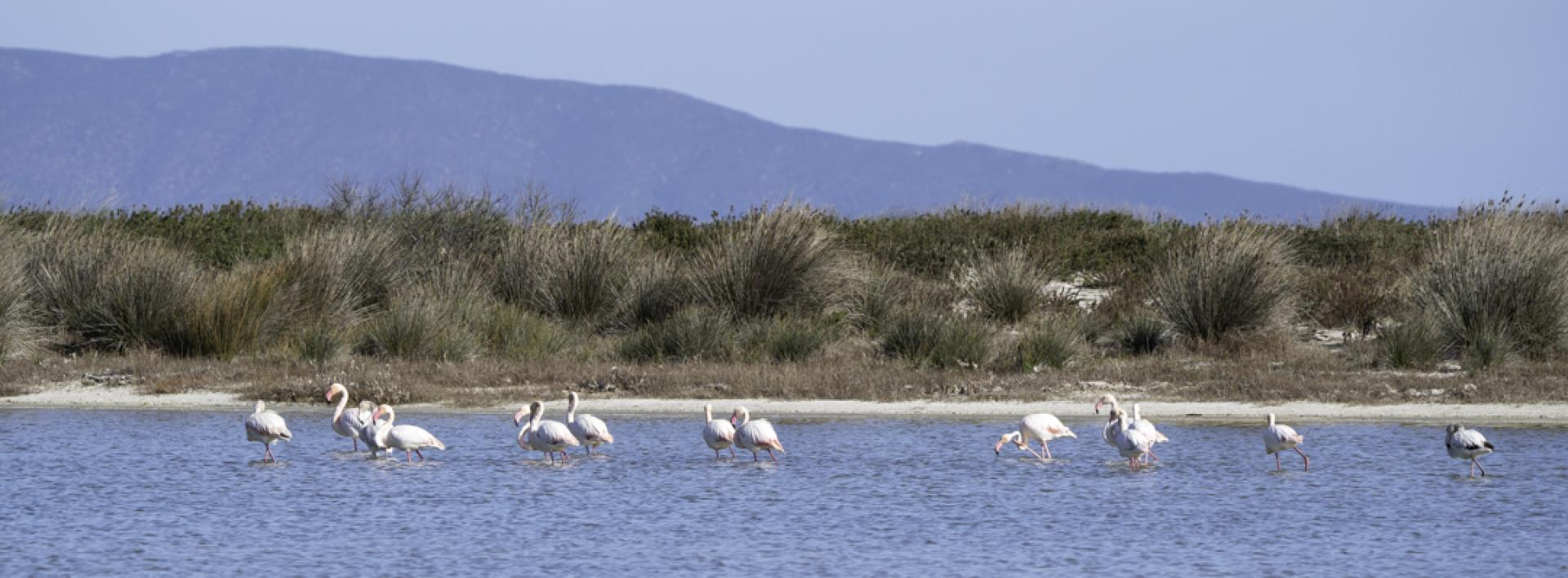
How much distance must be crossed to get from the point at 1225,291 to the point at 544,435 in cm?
866

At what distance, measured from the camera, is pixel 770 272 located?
2067 cm

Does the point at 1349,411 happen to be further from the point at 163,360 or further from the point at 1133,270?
the point at 163,360

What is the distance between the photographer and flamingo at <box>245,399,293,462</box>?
13.5 m

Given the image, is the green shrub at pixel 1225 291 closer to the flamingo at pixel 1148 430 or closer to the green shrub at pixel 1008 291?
the green shrub at pixel 1008 291

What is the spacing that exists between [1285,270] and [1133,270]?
156 inches

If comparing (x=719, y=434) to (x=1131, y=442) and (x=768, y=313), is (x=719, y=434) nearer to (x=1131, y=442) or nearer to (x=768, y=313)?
(x=1131, y=442)

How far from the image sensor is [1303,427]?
15148 mm

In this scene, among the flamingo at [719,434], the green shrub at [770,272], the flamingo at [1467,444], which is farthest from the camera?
the green shrub at [770,272]

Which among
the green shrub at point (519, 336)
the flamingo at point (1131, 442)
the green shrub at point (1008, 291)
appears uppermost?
the green shrub at point (1008, 291)

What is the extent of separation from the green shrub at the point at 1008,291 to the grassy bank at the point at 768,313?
41 mm

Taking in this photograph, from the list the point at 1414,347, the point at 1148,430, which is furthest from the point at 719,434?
the point at 1414,347

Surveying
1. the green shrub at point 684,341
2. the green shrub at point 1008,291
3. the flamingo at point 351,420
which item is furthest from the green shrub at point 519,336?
the green shrub at point 1008,291

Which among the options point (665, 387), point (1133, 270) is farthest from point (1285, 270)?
point (665, 387)

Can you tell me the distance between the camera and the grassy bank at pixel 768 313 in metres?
17.4
